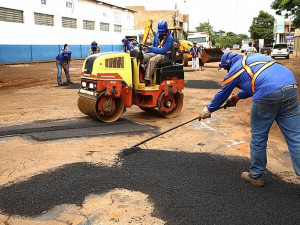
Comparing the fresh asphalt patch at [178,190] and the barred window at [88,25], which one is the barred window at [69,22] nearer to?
the barred window at [88,25]

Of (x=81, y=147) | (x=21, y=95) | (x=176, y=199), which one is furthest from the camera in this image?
(x=21, y=95)

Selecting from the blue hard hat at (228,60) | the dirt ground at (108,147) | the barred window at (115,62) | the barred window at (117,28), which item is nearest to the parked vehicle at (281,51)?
the barred window at (117,28)

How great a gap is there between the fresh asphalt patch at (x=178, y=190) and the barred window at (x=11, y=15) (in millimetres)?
22248

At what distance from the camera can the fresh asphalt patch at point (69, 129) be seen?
6484 millimetres

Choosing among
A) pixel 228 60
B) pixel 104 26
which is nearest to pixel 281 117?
pixel 228 60

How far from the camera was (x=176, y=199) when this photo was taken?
3805 millimetres

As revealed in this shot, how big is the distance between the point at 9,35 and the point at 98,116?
20172 millimetres

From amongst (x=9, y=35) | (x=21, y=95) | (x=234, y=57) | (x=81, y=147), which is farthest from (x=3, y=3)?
(x=234, y=57)

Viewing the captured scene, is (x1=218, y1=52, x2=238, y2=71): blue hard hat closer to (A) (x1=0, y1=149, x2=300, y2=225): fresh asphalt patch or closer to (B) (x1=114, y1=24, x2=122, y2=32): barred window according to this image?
(A) (x1=0, y1=149, x2=300, y2=225): fresh asphalt patch

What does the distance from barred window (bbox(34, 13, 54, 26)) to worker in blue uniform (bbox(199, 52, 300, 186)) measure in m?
25.9

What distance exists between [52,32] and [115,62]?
935 inches

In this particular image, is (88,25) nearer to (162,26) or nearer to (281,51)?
(281,51)

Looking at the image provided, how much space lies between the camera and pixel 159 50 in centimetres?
783

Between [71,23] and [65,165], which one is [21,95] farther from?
[71,23]
